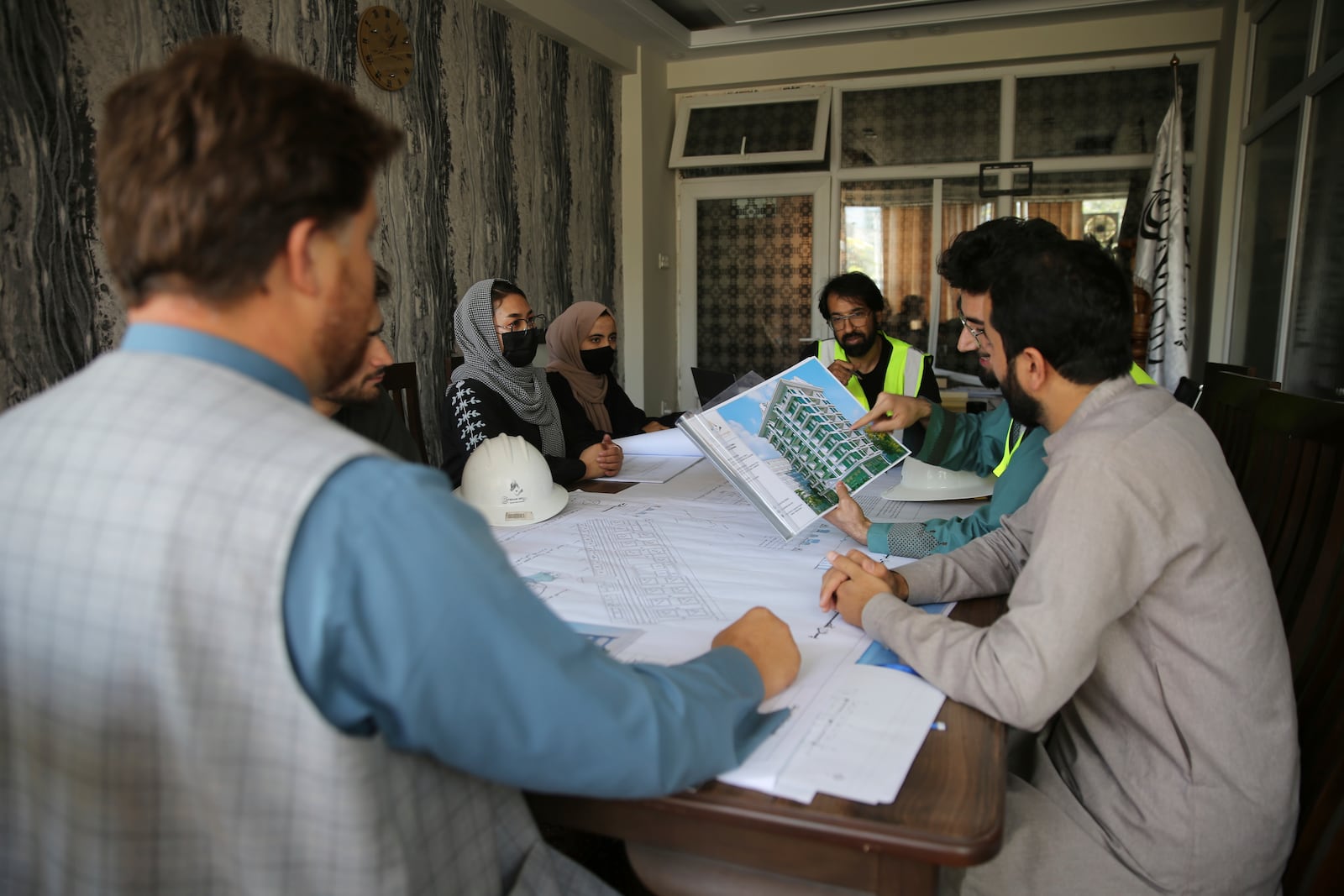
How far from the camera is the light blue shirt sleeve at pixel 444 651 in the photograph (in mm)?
563

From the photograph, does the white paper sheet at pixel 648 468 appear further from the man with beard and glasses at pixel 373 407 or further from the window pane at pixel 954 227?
the window pane at pixel 954 227

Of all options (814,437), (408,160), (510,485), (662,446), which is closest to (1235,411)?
(814,437)

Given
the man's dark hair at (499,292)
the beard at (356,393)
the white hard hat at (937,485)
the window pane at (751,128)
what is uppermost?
the window pane at (751,128)

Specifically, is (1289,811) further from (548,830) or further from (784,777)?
(548,830)

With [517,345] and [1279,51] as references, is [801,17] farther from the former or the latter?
[517,345]

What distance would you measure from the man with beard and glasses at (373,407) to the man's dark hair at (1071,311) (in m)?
1.10

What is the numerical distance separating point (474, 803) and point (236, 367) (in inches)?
16.0

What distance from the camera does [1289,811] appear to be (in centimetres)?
102

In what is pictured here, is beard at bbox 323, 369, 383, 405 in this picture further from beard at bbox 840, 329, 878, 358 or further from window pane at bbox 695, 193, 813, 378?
window pane at bbox 695, 193, 813, 378

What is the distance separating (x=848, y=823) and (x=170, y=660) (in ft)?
1.75

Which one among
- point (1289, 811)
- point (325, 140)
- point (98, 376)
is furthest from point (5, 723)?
point (1289, 811)

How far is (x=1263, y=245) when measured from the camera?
4227 mm

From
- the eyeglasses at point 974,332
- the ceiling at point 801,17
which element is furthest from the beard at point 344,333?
the ceiling at point 801,17

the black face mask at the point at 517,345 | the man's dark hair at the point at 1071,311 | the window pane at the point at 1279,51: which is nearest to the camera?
the man's dark hair at the point at 1071,311
